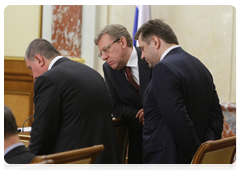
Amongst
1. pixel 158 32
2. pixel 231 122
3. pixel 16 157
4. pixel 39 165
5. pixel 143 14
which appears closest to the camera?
pixel 39 165

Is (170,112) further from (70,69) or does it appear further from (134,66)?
(134,66)

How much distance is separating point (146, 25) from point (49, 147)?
1095 millimetres

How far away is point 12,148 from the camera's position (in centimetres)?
130

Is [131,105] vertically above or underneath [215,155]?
above

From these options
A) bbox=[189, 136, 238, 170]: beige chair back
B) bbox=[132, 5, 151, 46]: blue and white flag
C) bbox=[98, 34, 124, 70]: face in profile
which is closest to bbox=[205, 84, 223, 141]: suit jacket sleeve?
bbox=[189, 136, 238, 170]: beige chair back

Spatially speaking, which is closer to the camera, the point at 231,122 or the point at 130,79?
the point at 130,79

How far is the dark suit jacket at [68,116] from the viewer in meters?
1.76

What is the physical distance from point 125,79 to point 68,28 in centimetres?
314

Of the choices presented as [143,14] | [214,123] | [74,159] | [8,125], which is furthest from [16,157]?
[143,14]

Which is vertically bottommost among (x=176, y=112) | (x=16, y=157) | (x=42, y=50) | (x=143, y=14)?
(x=16, y=157)

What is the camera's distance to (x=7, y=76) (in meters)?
6.18

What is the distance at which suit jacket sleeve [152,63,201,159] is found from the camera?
1757 mm

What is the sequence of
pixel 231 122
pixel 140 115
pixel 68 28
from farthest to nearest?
pixel 68 28 < pixel 231 122 < pixel 140 115

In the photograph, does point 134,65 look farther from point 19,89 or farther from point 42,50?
point 19,89
